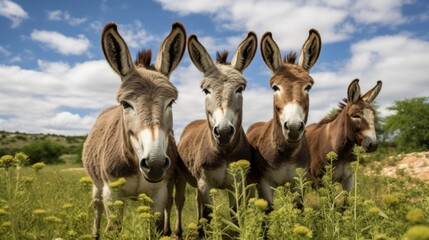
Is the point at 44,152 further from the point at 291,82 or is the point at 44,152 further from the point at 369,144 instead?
the point at 291,82

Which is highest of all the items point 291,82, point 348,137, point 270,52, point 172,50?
point 270,52

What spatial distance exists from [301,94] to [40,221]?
316 centimetres

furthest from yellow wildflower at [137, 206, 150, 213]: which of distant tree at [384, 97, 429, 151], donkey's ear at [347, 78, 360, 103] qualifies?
distant tree at [384, 97, 429, 151]

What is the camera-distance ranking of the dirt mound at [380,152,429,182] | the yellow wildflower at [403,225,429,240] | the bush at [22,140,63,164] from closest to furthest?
1. the yellow wildflower at [403,225,429,240]
2. the dirt mound at [380,152,429,182]
3. the bush at [22,140,63,164]

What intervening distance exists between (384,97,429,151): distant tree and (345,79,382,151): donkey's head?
97.2 feet

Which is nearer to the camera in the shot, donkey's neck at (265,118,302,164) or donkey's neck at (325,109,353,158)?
donkey's neck at (265,118,302,164)

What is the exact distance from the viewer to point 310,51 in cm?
518

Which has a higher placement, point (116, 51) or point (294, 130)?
point (116, 51)

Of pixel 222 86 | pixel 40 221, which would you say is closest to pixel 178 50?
pixel 222 86

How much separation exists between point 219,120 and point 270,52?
166 cm

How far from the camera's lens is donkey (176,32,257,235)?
4012 mm

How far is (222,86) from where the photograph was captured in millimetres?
4242

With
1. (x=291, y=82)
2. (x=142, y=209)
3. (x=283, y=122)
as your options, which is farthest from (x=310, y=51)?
(x=142, y=209)

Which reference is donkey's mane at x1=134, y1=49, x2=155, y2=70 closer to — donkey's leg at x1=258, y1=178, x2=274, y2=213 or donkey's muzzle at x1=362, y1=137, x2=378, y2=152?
donkey's leg at x1=258, y1=178, x2=274, y2=213
